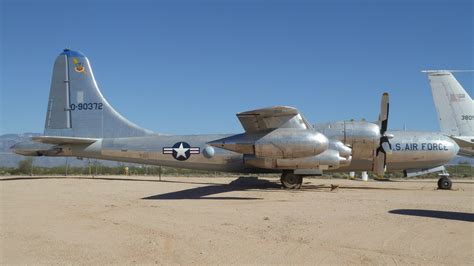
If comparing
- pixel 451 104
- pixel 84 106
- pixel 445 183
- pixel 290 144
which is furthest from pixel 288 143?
pixel 451 104

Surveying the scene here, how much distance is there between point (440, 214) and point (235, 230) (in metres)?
5.59

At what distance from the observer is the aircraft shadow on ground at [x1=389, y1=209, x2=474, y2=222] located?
10.1m

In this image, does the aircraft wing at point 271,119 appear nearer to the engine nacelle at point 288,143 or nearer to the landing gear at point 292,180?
the engine nacelle at point 288,143

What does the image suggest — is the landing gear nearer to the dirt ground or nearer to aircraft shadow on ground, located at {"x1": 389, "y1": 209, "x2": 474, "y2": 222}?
the dirt ground

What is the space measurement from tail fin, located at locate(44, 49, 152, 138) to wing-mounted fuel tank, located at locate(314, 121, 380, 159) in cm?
976

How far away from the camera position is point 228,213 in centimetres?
1104

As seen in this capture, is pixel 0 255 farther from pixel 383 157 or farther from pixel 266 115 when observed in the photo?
pixel 383 157

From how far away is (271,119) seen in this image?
50.9 feet

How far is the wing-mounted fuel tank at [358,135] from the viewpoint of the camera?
672 inches

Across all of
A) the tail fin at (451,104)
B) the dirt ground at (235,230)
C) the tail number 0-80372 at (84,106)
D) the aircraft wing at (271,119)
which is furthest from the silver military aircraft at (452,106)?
the tail number 0-80372 at (84,106)

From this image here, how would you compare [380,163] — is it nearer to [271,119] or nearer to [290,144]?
[290,144]

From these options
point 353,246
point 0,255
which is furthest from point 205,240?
point 0,255

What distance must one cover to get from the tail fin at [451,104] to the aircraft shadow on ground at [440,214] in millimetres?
15118

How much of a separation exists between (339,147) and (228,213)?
768cm
